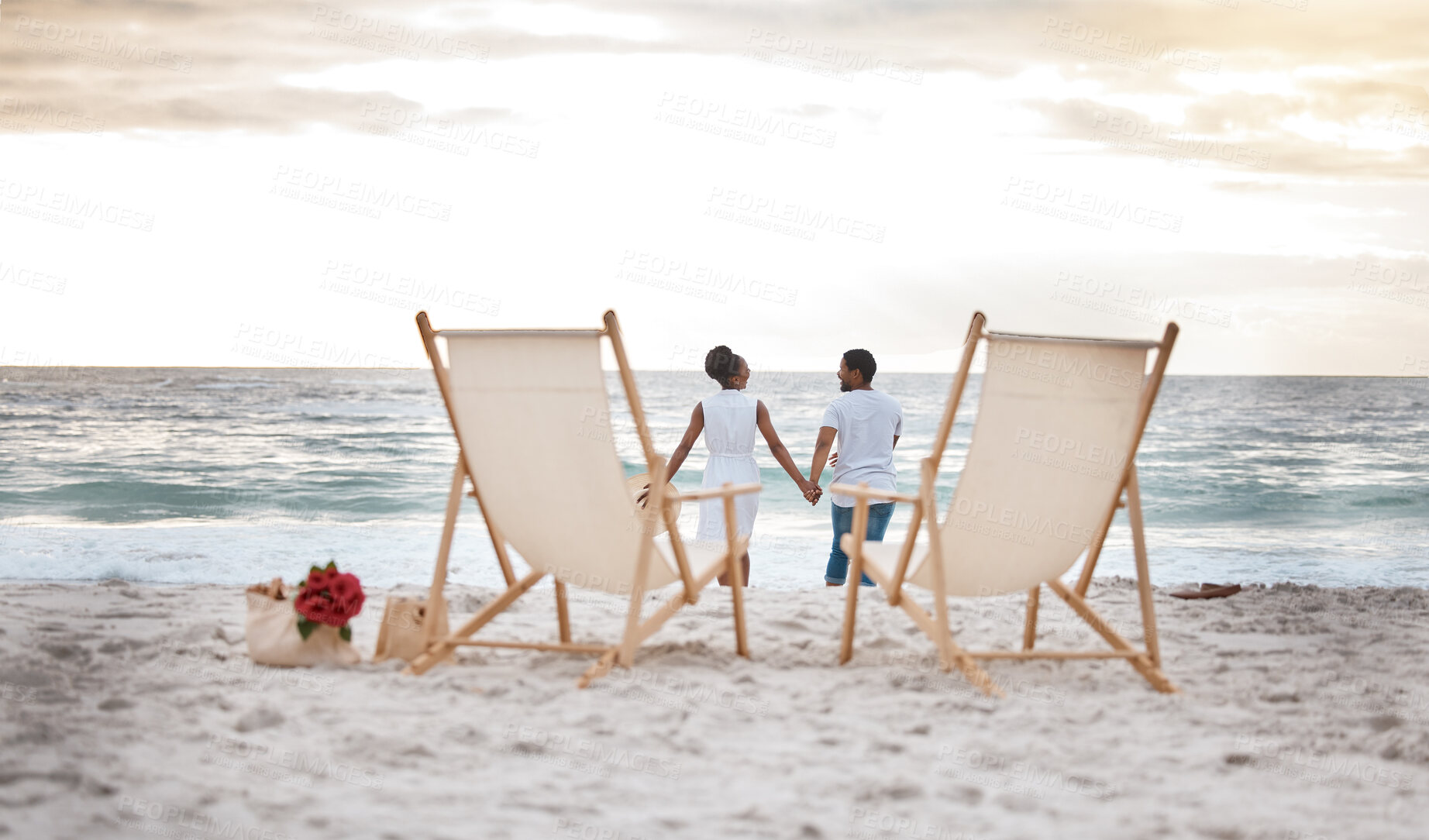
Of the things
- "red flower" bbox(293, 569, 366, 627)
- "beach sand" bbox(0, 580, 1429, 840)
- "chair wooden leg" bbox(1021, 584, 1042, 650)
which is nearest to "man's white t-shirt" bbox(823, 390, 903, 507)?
"beach sand" bbox(0, 580, 1429, 840)

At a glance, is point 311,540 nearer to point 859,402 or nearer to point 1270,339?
point 859,402

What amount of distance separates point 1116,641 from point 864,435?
1.81 metres

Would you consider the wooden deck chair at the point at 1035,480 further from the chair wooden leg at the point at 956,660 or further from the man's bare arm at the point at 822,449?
the man's bare arm at the point at 822,449

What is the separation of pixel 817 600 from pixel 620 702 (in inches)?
63.6

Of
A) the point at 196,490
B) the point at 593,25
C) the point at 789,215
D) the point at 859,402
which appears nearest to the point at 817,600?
the point at 859,402

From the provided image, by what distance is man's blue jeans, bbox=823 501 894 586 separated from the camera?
15.2 feet

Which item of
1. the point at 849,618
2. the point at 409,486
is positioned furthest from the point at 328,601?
the point at 409,486

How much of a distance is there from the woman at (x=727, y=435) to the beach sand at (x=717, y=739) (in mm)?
936

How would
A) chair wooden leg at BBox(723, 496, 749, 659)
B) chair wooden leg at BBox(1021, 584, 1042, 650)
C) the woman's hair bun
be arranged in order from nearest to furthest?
chair wooden leg at BBox(723, 496, 749, 659)
chair wooden leg at BBox(1021, 584, 1042, 650)
the woman's hair bun

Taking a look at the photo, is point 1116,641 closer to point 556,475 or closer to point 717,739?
point 717,739

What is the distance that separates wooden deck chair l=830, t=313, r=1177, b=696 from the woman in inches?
60.8

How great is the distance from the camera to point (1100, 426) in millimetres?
2871

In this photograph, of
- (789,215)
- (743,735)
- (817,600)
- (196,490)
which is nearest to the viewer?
(743,735)

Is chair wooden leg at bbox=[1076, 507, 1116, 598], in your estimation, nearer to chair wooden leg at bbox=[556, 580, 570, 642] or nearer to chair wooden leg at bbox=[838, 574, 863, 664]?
chair wooden leg at bbox=[838, 574, 863, 664]
